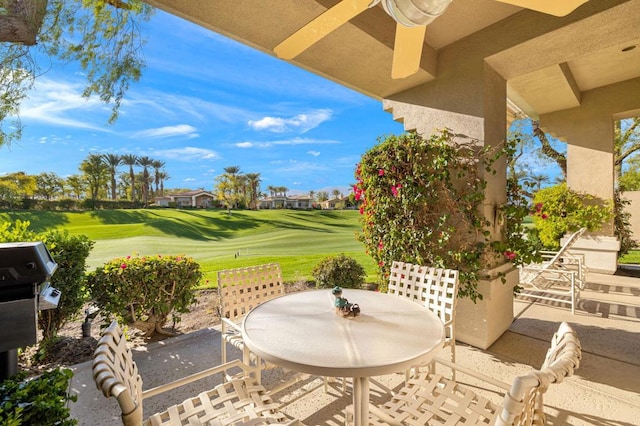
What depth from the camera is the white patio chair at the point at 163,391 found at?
34.6 inches

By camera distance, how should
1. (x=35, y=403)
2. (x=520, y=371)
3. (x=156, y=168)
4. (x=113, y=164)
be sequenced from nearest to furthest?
(x=35, y=403), (x=520, y=371), (x=113, y=164), (x=156, y=168)

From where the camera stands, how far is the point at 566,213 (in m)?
5.42

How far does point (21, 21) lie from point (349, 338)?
3.60 meters

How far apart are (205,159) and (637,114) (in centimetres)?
900

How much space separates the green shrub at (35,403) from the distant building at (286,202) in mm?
5857

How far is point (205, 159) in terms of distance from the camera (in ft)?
25.6

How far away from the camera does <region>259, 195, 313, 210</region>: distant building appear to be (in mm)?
7030

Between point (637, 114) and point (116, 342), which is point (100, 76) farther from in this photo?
point (637, 114)

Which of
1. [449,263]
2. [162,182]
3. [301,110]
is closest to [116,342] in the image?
[449,263]

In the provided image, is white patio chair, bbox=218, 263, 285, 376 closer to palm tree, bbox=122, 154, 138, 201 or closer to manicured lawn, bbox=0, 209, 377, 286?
manicured lawn, bbox=0, 209, 377, 286

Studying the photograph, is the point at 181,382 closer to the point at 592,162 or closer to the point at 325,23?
the point at 325,23

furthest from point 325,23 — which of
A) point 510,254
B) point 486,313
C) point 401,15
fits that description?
point 486,313

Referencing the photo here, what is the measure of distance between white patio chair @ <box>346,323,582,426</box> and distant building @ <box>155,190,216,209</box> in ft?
17.2

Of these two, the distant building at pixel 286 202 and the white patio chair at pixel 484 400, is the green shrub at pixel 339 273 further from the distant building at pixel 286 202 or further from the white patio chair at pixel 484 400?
the distant building at pixel 286 202
